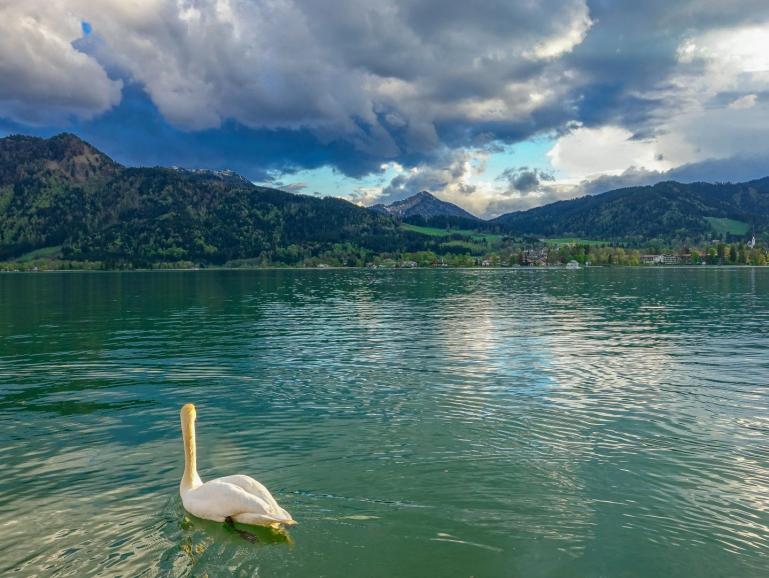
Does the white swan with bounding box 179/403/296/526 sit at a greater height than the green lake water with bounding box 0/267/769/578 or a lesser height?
greater

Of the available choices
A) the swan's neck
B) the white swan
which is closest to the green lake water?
the white swan

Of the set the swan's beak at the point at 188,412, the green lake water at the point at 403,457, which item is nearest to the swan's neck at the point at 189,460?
the swan's beak at the point at 188,412

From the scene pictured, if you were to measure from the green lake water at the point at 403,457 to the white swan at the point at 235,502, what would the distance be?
0.61 m

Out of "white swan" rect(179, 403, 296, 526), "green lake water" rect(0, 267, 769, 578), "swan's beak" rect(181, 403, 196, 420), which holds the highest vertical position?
"swan's beak" rect(181, 403, 196, 420)

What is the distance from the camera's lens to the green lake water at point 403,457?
13719 millimetres

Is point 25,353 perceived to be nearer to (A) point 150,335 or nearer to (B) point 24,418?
(A) point 150,335

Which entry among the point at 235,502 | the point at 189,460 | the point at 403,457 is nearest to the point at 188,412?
the point at 189,460

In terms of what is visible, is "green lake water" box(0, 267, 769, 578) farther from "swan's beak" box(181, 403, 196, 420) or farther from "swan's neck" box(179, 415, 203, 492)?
"swan's beak" box(181, 403, 196, 420)

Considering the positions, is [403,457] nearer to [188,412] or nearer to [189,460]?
[189,460]

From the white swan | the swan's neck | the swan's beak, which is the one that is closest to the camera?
the white swan

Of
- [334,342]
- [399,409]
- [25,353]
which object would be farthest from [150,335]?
[399,409]

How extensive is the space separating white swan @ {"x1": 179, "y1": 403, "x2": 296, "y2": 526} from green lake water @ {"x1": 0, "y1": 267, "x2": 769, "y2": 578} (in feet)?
1.99

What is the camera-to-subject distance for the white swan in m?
13.9

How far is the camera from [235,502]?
46.2ft
